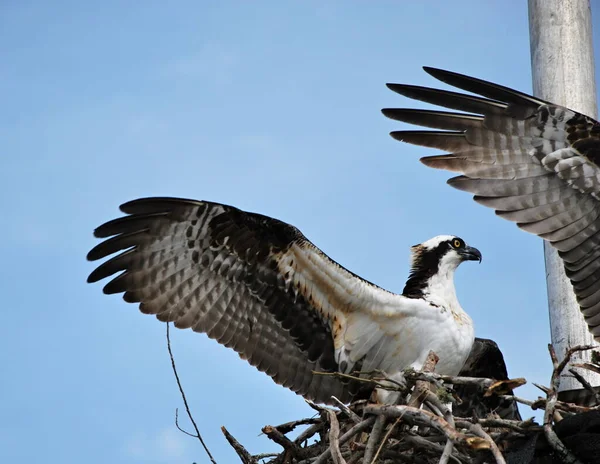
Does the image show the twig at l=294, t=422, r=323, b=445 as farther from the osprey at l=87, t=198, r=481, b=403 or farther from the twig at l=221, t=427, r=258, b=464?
the osprey at l=87, t=198, r=481, b=403

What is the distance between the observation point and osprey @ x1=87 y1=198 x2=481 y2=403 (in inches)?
281

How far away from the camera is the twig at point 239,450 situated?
6566 millimetres

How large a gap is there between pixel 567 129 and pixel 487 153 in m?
0.55

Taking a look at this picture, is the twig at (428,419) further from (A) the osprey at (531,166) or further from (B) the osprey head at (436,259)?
(A) the osprey at (531,166)

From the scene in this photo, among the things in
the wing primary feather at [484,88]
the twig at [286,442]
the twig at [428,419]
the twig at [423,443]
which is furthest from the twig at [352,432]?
the wing primary feather at [484,88]

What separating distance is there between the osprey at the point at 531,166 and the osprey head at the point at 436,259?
645 mm

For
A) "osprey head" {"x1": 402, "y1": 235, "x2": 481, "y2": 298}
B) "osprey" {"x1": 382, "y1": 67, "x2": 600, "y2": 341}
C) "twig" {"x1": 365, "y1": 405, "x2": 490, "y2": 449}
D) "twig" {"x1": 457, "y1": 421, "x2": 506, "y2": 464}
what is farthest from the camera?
"osprey head" {"x1": 402, "y1": 235, "x2": 481, "y2": 298}

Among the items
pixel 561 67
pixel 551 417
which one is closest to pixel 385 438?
pixel 551 417

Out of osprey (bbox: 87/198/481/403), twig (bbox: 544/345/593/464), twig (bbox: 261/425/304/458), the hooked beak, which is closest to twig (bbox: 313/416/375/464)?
twig (bbox: 261/425/304/458)

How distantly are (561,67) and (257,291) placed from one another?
2879 mm

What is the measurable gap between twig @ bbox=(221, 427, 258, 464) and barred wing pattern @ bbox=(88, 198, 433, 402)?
0.96 metres

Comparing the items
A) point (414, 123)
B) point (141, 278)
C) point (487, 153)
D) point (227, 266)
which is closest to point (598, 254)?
point (487, 153)

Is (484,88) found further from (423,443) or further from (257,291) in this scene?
(423,443)

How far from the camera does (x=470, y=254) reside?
774 centimetres
